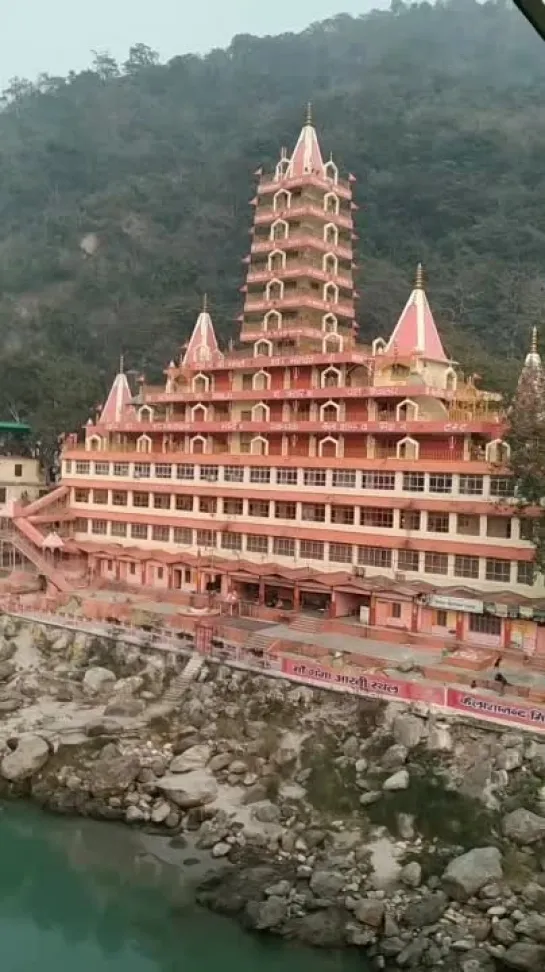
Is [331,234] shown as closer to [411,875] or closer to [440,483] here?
[440,483]

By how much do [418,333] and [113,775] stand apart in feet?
71.3

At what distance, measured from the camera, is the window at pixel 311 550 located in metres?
34.3

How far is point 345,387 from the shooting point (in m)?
34.7

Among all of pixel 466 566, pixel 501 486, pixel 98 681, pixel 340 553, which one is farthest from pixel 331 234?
pixel 98 681

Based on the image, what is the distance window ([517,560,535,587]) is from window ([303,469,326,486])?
905 cm

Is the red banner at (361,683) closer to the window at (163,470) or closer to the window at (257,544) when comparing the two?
the window at (257,544)

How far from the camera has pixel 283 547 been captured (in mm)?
35500

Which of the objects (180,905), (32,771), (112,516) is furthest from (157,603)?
(180,905)

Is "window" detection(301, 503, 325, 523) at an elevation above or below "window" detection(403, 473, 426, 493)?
below

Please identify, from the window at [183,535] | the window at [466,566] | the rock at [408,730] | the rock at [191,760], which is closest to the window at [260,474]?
the window at [183,535]

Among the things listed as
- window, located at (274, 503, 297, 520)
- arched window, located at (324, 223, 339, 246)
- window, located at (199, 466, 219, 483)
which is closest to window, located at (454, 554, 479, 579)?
window, located at (274, 503, 297, 520)

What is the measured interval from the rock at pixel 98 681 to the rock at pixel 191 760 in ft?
18.7

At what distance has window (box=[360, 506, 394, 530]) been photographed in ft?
106

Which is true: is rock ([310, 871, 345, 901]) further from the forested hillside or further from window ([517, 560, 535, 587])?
the forested hillside
